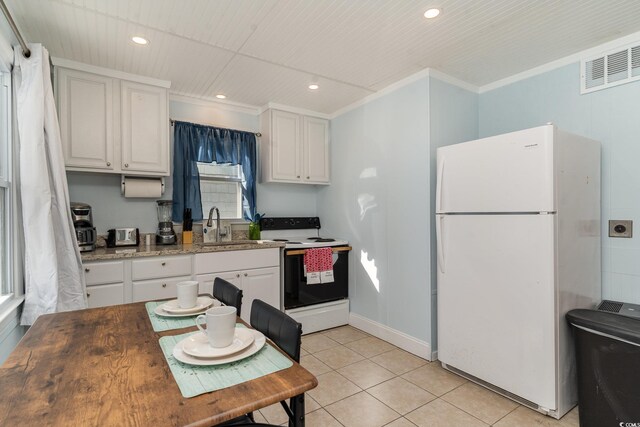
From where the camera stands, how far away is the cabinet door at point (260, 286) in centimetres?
302

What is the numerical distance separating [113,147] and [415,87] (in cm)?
261

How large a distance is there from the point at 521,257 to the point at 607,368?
682 millimetres

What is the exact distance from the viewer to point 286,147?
363cm

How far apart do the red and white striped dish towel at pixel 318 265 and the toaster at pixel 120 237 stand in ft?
5.26

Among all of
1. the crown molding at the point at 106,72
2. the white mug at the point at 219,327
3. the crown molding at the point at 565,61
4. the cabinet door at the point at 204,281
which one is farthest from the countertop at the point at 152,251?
the crown molding at the point at 565,61

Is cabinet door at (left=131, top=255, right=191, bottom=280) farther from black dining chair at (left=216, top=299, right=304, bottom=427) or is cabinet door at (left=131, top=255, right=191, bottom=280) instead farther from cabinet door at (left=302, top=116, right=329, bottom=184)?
cabinet door at (left=302, top=116, right=329, bottom=184)

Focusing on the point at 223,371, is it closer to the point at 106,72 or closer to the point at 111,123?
the point at 111,123

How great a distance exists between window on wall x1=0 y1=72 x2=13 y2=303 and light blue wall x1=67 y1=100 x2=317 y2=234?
893mm

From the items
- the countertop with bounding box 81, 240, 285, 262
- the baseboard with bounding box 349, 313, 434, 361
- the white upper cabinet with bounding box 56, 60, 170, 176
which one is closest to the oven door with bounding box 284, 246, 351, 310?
the countertop with bounding box 81, 240, 285, 262

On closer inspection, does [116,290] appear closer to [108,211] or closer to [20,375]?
[108,211]

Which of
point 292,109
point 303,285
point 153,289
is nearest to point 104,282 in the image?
point 153,289

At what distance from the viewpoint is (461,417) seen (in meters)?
1.96

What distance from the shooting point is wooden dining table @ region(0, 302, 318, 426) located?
0.73m

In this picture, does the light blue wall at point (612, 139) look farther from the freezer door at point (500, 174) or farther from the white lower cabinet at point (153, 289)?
the white lower cabinet at point (153, 289)
